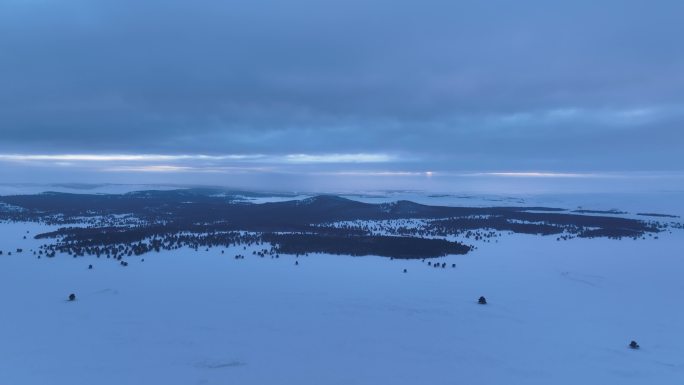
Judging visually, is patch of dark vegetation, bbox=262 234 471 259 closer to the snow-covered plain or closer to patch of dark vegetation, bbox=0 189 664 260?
patch of dark vegetation, bbox=0 189 664 260

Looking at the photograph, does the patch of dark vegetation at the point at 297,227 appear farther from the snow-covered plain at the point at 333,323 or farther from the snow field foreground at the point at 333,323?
the snow field foreground at the point at 333,323

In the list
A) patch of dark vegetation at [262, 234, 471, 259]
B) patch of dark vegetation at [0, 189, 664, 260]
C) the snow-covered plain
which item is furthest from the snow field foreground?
patch of dark vegetation at [0, 189, 664, 260]

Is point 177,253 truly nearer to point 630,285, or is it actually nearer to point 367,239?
point 367,239

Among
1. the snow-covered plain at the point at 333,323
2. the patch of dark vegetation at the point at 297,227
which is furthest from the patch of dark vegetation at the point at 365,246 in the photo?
the snow-covered plain at the point at 333,323

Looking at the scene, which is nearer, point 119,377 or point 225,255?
point 119,377

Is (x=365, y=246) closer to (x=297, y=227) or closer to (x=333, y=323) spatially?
(x=297, y=227)

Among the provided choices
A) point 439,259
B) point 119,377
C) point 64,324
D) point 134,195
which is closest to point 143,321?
point 64,324
